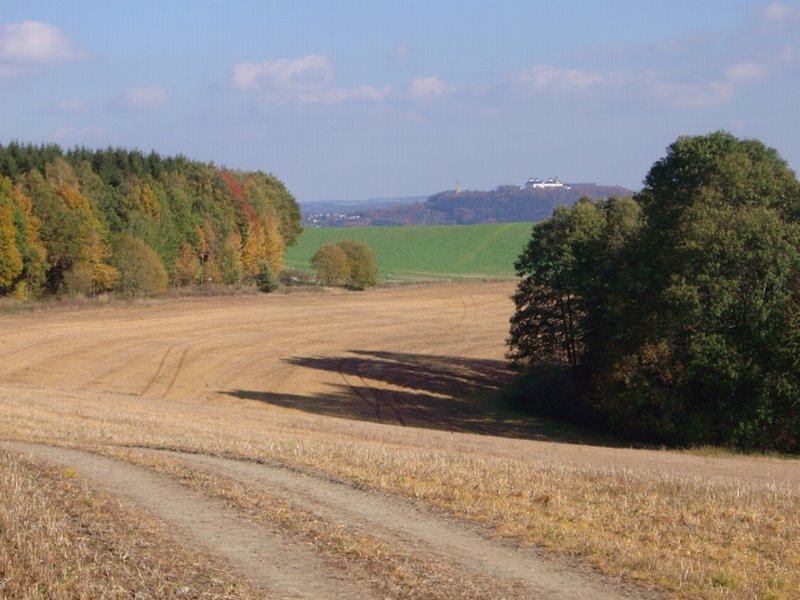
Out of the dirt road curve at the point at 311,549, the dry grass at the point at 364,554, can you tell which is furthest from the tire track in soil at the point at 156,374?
the dry grass at the point at 364,554

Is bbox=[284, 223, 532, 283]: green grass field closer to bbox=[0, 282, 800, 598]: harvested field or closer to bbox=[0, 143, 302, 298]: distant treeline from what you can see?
bbox=[0, 143, 302, 298]: distant treeline

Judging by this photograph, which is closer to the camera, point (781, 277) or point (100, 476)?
point (100, 476)

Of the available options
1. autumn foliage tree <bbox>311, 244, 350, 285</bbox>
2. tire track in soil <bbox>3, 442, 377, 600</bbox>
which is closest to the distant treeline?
autumn foliage tree <bbox>311, 244, 350, 285</bbox>

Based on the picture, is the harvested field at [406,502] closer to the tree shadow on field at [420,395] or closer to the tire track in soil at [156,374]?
the tree shadow on field at [420,395]

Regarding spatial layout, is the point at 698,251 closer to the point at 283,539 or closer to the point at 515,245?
the point at 283,539

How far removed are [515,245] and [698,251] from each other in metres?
119

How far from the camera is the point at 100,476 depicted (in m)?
14.1

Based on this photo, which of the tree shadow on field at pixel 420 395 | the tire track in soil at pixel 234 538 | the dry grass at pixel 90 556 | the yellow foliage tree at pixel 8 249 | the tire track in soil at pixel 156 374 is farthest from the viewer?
the yellow foliage tree at pixel 8 249

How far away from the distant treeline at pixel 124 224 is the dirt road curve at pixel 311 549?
6311 cm

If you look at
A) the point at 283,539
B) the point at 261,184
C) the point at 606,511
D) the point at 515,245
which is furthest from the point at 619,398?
the point at 515,245

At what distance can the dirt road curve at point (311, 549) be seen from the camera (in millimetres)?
8898

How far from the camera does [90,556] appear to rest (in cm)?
909

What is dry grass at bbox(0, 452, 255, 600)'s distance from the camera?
8242 millimetres

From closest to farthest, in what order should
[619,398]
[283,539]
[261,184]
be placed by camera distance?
1. [283,539]
2. [619,398]
3. [261,184]
